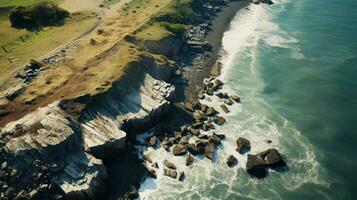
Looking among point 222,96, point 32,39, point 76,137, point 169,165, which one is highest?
point 32,39

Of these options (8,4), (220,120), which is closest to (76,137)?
(220,120)

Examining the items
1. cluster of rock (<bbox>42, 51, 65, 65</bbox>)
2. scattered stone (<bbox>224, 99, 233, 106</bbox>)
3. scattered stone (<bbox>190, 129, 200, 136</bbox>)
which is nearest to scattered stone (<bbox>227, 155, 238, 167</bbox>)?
scattered stone (<bbox>190, 129, 200, 136</bbox>)

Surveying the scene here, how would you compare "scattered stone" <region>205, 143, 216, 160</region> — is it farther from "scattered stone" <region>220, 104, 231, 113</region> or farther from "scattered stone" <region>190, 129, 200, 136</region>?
"scattered stone" <region>220, 104, 231, 113</region>

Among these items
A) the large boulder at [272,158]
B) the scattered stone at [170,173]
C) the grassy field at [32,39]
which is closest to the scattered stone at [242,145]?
the large boulder at [272,158]

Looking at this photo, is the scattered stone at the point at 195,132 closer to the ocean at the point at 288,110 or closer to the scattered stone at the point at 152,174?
the ocean at the point at 288,110

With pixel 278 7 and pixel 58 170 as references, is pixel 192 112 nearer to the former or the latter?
pixel 58 170

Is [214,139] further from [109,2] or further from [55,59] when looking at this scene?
[109,2]

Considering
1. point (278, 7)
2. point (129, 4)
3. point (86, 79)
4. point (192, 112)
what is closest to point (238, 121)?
point (192, 112)
